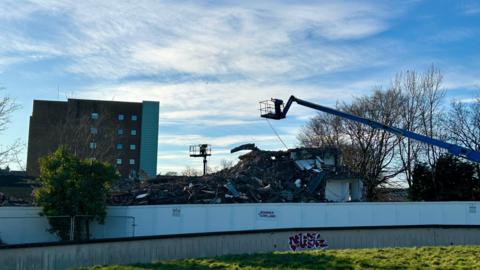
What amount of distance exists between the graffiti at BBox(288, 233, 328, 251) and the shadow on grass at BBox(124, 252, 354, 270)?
921cm

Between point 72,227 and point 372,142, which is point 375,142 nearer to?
point 372,142

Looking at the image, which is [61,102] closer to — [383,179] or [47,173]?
[383,179]

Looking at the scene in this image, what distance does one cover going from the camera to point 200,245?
19406 millimetres

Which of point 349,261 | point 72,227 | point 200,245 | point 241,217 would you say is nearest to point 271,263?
point 349,261

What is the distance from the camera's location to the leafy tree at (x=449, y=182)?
3819cm

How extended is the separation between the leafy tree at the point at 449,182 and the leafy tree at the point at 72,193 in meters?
25.8

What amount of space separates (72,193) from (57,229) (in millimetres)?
1772

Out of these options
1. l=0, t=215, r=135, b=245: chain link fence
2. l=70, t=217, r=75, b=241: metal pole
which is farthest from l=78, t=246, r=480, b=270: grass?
l=0, t=215, r=135, b=245: chain link fence

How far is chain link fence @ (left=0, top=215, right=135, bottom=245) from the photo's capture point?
23.4 metres

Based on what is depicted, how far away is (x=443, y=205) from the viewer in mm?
28391

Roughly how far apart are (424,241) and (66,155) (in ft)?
60.7

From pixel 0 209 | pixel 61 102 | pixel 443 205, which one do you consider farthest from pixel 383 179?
pixel 61 102

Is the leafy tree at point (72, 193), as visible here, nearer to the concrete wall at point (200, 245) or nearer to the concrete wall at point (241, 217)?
the concrete wall at point (241, 217)

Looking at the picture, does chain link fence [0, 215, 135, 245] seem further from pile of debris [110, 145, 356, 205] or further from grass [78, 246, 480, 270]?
grass [78, 246, 480, 270]
